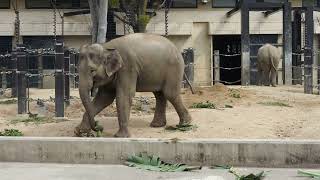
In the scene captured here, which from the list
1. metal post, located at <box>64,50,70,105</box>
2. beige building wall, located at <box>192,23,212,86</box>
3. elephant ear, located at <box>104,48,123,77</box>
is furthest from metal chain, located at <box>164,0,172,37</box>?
elephant ear, located at <box>104,48,123,77</box>

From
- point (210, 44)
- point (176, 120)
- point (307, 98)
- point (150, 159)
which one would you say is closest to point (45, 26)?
point (210, 44)

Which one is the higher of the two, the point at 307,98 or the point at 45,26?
the point at 45,26

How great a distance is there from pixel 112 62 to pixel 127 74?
37cm

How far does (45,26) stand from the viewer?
28969 mm

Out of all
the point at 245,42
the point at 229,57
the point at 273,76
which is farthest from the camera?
the point at 229,57

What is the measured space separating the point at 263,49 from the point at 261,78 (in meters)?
1.65

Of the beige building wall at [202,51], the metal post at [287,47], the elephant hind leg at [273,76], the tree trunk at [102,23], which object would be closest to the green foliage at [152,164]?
the tree trunk at [102,23]

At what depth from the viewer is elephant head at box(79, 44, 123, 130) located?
376 inches

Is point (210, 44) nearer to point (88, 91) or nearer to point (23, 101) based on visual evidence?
point (23, 101)

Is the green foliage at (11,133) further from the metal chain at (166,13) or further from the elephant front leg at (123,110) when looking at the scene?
the metal chain at (166,13)

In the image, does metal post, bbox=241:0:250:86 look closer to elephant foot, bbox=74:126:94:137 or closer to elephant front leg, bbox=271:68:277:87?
elephant front leg, bbox=271:68:277:87

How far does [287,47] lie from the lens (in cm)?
2516

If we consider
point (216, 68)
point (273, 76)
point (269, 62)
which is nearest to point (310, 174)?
point (273, 76)

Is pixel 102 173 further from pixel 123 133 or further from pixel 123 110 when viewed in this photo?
pixel 123 110
